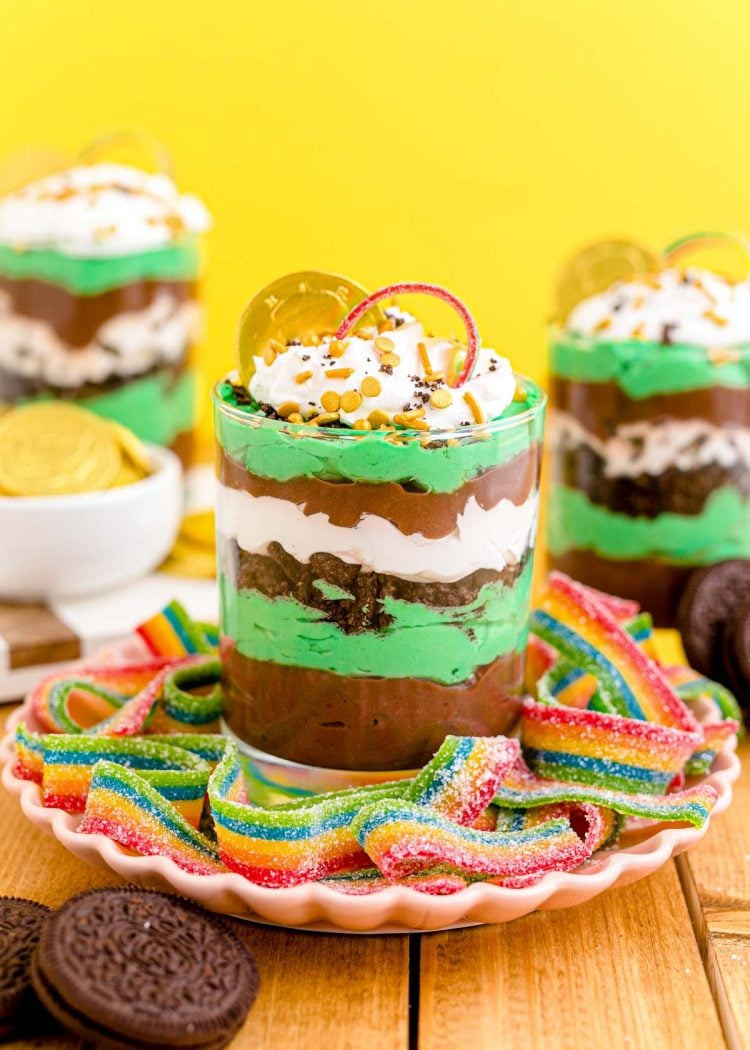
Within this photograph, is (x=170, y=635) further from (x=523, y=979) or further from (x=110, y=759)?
(x=523, y=979)

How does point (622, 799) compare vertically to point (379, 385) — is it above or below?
below

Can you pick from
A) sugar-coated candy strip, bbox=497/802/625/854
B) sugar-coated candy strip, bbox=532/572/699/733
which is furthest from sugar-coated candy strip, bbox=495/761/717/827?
sugar-coated candy strip, bbox=532/572/699/733

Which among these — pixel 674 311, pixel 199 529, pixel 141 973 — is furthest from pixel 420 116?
pixel 141 973

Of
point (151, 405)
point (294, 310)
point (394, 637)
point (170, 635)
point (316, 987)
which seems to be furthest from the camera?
point (151, 405)

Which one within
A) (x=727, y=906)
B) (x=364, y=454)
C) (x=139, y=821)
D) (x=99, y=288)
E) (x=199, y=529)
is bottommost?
(x=199, y=529)

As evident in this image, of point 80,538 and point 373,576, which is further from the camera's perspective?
point 80,538

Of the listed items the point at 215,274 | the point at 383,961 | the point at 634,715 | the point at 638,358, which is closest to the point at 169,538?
the point at 638,358

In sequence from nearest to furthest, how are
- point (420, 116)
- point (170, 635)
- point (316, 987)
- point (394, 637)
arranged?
point (316, 987) → point (394, 637) → point (170, 635) → point (420, 116)
